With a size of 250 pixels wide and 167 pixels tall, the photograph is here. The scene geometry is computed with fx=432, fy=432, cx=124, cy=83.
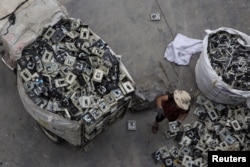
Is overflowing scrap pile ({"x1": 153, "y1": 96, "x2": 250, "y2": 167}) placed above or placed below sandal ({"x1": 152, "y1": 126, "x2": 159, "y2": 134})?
below

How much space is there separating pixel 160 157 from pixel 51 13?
244cm

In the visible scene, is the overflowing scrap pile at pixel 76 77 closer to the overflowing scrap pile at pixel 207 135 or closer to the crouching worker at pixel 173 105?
the crouching worker at pixel 173 105

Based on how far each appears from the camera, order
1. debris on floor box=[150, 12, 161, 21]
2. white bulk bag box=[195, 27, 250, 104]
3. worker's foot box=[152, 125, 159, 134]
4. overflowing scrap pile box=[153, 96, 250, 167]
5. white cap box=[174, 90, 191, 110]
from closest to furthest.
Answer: white cap box=[174, 90, 191, 110]
white bulk bag box=[195, 27, 250, 104]
overflowing scrap pile box=[153, 96, 250, 167]
worker's foot box=[152, 125, 159, 134]
debris on floor box=[150, 12, 161, 21]

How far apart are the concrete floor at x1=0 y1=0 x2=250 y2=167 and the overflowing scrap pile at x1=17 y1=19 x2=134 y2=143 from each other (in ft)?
2.52

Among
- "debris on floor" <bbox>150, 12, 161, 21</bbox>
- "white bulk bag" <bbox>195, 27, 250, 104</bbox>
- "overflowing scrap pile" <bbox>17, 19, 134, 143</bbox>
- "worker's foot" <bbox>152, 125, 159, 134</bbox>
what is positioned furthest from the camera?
"debris on floor" <bbox>150, 12, 161, 21</bbox>

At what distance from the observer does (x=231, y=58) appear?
6.02 m

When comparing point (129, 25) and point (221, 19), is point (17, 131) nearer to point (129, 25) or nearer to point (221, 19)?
point (129, 25)

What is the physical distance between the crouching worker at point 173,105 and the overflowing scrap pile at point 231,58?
76cm

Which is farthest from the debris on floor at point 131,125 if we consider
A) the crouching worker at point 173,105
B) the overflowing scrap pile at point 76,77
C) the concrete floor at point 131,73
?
the overflowing scrap pile at point 76,77

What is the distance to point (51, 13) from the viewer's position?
18.4ft

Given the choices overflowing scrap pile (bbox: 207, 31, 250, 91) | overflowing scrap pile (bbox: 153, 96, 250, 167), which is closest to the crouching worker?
→ overflowing scrap pile (bbox: 153, 96, 250, 167)

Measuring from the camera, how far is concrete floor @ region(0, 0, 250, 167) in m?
5.94

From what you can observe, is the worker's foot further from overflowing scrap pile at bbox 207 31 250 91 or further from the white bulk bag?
overflowing scrap pile at bbox 207 31 250 91

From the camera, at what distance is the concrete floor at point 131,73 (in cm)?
594
